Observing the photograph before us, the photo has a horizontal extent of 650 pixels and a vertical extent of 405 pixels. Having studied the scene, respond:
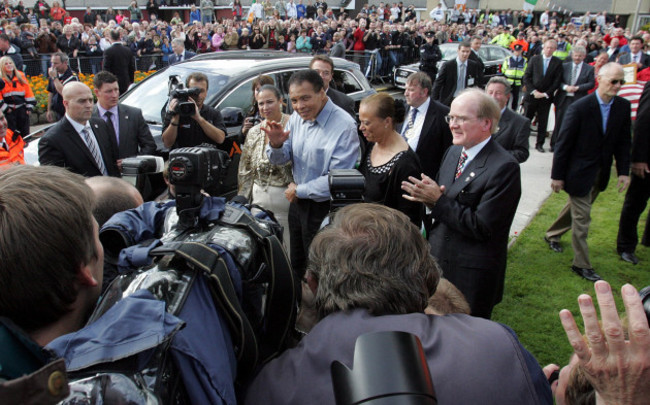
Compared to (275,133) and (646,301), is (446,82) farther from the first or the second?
(646,301)

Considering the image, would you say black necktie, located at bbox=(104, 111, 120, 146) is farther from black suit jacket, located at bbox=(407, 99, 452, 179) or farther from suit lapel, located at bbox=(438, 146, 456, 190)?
suit lapel, located at bbox=(438, 146, 456, 190)

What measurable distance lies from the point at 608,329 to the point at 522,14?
30834mm

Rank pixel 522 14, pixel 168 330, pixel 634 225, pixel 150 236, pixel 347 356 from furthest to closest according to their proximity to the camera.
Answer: pixel 522 14, pixel 634 225, pixel 150 236, pixel 347 356, pixel 168 330

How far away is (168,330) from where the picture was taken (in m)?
0.97

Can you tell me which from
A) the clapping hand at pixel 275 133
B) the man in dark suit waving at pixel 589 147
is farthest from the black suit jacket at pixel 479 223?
the man in dark suit waving at pixel 589 147

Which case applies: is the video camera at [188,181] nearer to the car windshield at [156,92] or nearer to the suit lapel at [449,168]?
the suit lapel at [449,168]

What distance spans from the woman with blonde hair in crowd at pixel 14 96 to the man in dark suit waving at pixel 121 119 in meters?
4.52

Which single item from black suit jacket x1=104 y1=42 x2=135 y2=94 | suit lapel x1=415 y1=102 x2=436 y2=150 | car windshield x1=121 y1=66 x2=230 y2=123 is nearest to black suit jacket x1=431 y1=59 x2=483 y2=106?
suit lapel x1=415 y1=102 x2=436 y2=150

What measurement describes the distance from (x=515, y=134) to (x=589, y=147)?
0.70 metres

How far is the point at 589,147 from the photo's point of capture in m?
4.30

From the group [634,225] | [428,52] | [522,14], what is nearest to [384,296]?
[634,225]

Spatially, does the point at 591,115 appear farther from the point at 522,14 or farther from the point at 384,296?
the point at 522,14

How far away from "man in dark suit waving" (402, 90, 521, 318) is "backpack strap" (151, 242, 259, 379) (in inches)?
62.4

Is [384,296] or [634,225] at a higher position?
[384,296]
